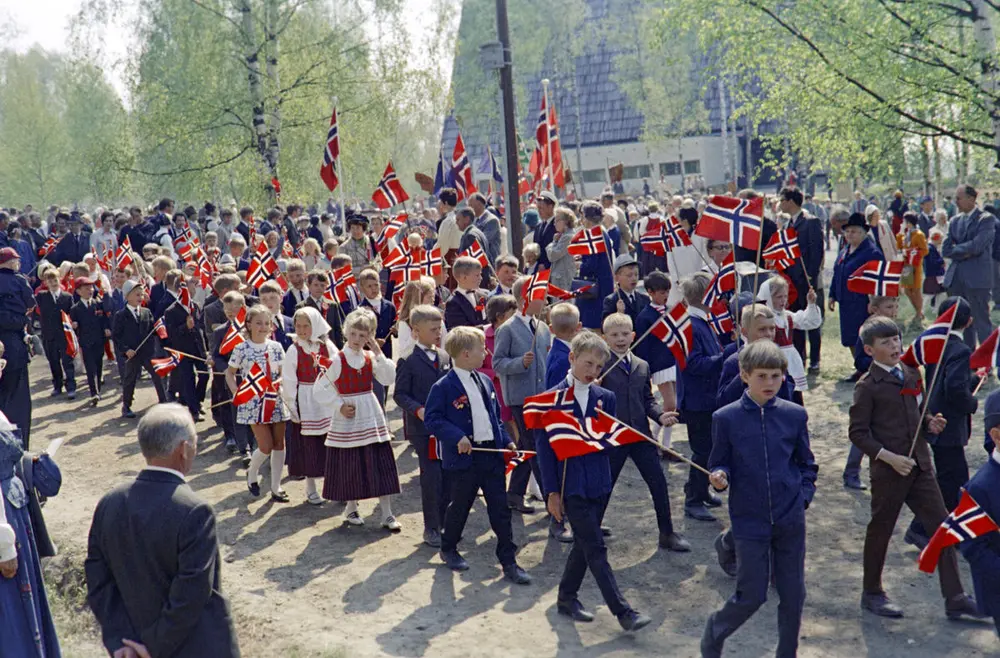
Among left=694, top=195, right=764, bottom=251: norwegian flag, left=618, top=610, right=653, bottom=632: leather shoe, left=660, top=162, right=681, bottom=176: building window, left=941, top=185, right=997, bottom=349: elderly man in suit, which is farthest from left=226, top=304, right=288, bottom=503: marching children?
left=660, top=162, right=681, bottom=176: building window

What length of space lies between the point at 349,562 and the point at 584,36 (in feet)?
183

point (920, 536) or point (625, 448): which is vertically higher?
point (625, 448)

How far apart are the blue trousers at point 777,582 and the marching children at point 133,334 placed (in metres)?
9.17

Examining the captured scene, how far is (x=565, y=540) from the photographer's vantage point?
816 centimetres

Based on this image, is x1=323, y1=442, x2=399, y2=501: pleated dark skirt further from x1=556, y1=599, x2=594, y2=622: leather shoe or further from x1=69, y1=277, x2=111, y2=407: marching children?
x1=69, y1=277, x2=111, y2=407: marching children

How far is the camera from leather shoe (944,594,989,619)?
21.0ft

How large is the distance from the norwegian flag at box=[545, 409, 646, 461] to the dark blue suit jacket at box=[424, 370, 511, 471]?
1.07 meters

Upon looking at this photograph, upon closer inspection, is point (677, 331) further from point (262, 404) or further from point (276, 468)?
point (276, 468)

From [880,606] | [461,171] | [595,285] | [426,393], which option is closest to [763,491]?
[880,606]

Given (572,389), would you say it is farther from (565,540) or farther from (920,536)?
(920,536)

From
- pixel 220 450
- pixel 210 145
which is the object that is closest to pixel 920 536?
pixel 220 450

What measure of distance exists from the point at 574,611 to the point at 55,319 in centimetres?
1059


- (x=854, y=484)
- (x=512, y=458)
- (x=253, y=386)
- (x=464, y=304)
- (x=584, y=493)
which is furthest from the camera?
(x=464, y=304)

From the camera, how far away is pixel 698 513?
27.8 ft
